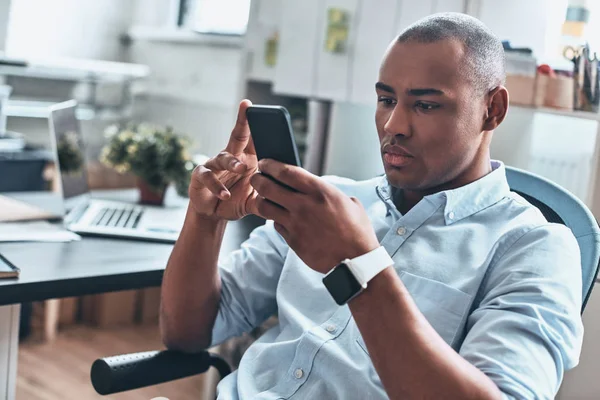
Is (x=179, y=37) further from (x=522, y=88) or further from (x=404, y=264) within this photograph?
(x=404, y=264)

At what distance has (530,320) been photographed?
94 cm

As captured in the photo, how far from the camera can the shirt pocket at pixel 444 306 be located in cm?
106

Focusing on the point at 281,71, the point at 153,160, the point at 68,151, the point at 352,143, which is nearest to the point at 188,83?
the point at 281,71

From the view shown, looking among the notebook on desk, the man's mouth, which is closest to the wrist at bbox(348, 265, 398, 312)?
the man's mouth

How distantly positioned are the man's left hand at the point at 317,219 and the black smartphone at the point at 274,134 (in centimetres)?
3

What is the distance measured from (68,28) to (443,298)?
11.1 ft

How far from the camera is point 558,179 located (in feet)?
6.63

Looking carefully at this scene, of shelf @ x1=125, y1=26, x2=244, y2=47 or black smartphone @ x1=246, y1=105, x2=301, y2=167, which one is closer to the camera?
black smartphone @ x1=246, y1=105, x2=301, y2=167

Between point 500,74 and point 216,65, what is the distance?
2578 mm

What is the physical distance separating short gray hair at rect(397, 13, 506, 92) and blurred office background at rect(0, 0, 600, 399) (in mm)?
609

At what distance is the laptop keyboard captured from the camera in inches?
70.1

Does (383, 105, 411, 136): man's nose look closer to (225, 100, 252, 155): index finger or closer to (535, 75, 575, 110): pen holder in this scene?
(225, 100, 252, 155): index finger

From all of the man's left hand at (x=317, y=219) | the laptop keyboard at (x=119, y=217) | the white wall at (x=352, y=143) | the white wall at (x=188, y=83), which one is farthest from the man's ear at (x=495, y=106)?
the white wall at (x=188, y=83)

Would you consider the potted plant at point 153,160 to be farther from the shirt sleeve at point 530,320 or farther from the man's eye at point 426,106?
the shirt sleeve at point 530,320
